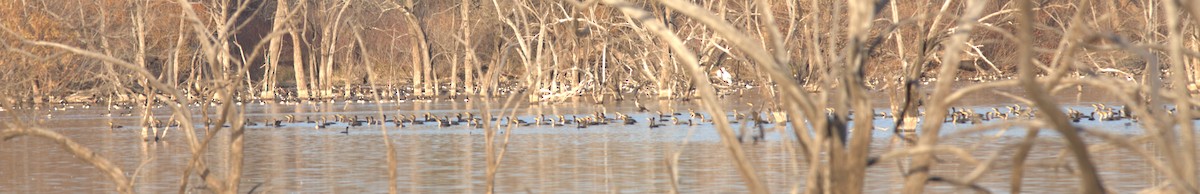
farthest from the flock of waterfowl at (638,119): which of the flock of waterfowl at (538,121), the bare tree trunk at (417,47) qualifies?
the bare tree trunk at (417,47)

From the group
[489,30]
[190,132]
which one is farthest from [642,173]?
[489,30]

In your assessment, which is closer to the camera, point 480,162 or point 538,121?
point 480,162

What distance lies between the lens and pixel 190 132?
28.1 ft

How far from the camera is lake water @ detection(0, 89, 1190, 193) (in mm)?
16172

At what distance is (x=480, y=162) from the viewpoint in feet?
66.5

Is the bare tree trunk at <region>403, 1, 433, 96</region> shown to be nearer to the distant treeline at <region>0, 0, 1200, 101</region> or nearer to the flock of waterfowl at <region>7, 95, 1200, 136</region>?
the distant treeline at <region>0, 0, 1200, 101</region>

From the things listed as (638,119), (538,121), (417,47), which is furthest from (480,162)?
(417,47)

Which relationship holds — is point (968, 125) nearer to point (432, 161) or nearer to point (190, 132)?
point (432, 161)

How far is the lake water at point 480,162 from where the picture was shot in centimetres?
1617

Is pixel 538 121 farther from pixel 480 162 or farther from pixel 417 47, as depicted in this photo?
pixel 417 47

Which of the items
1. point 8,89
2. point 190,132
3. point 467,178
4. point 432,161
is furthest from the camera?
point 8,89

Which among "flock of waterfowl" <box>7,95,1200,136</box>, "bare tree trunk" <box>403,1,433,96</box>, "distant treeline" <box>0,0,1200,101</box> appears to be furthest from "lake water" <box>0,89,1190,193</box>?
"bare tree trunk" <box>403,1,433,96</box>

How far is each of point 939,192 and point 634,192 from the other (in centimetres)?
279

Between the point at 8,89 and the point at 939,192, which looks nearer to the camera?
the point at 939,192
